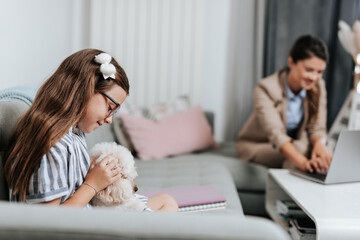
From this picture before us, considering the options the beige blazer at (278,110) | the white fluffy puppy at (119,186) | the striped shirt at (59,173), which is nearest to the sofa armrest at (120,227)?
the striped shirt at (59,173)

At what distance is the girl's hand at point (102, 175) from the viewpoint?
1.03m

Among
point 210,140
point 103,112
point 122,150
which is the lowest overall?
point 210,140

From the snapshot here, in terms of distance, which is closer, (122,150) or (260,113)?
(122,150)

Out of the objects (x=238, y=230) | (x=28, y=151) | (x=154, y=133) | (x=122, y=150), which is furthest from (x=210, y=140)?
(x=238, y=230)

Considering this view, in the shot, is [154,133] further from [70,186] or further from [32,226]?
[32,226]

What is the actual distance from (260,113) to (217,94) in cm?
113

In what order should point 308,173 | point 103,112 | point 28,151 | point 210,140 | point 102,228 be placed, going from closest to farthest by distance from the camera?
1. point 102,228
2. point 28,151
3. point 103,112
4. point 308,173
5. point 210,140

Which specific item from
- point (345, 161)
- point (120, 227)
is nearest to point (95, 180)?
point (120, 227)

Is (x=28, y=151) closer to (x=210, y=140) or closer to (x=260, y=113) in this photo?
(x=260, y=113)

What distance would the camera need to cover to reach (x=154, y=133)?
2514mm

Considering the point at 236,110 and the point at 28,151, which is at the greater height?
the point at 28,151

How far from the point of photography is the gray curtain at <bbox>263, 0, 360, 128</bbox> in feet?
10.0

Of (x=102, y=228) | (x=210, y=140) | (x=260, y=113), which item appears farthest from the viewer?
(x=210, y=140)

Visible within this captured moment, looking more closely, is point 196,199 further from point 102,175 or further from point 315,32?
point 315,32
